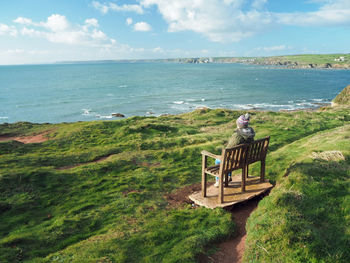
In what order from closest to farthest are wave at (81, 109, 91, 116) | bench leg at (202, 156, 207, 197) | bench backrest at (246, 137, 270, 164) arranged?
1. bench backrest at (246, 137, 270, 164)
2. bench leg at (202, 156, 207, 197)
3. wave at (81, 109, 91, 116)

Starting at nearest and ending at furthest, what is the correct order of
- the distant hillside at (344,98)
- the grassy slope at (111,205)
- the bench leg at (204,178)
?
1. the grassy slope at (111,205)
2. the bench leg at (204,178)
3. the distant hillside at (344,98)

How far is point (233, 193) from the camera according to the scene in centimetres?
943

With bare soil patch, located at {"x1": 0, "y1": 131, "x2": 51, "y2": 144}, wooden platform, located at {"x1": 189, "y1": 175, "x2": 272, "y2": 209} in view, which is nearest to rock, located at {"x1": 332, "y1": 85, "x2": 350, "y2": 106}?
wooden platform, located at {"x1": 189, "y1": 175, "x2": 272, "y2": 209}

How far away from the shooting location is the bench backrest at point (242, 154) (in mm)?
8414

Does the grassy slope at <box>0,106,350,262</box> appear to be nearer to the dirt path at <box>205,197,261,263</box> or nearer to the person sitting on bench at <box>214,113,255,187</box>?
the dirt path at <box>205,197,261,263</box>

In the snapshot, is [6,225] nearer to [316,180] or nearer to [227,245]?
[227,245]

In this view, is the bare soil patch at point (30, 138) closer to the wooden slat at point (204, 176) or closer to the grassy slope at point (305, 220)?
the wooden slat at point (204, 176)

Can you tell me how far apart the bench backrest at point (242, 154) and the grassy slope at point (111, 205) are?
1.68m

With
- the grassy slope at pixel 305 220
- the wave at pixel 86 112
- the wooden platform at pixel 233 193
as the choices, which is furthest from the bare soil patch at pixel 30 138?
the wave at pixel 86 112

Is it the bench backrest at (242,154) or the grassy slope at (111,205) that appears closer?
the grassy slope at (111,205)

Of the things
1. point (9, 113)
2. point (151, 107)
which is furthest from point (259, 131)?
point (9, 113)

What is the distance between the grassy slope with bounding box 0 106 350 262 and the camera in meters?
6.92

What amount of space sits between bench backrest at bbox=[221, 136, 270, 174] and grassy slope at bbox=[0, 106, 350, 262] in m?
1.68

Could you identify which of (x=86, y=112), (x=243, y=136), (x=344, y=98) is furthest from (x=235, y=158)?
(x=86, y=112)
